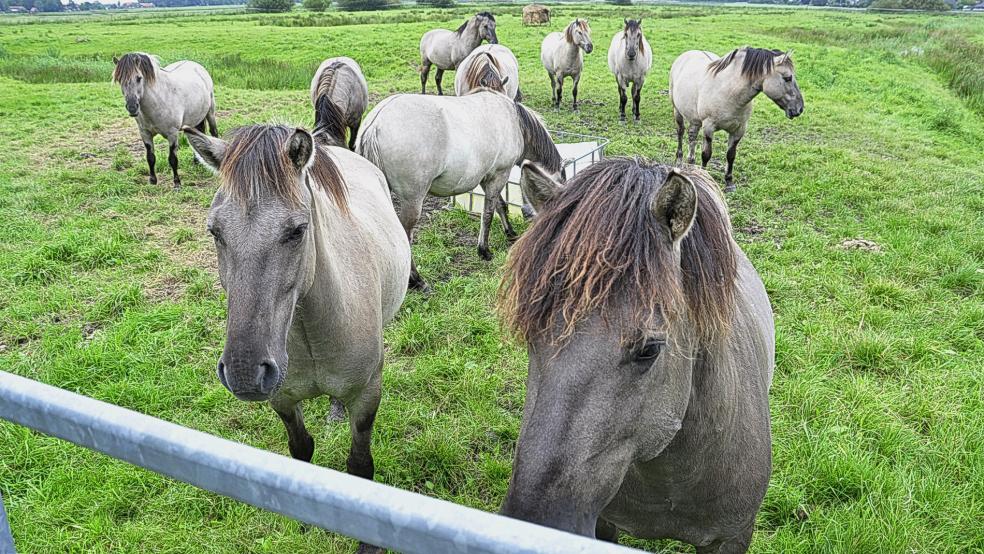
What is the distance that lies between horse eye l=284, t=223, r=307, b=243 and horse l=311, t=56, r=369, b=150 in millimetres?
2947

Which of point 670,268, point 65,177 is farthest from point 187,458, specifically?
point 65,177

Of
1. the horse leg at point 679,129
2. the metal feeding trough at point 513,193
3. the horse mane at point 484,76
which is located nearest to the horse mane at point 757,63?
the horse leg at point 679,129

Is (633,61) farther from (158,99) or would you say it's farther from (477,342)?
(477,342)

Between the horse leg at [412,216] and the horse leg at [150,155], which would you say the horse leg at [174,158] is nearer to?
the horse leg at [150,155]

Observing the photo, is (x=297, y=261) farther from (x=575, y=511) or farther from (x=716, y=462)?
(x=716, y=462)

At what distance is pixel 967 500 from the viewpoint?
3203mm

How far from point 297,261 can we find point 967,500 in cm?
389

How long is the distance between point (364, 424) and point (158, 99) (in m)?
7.43

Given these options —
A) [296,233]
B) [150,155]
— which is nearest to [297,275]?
[296,233]

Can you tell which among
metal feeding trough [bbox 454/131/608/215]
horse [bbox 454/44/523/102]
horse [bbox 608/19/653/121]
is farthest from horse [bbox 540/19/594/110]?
metal feeding trough [bbox 454/131/608/215]

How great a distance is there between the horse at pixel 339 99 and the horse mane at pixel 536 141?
2.04 meters

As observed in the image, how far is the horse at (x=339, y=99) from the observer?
5.69 m

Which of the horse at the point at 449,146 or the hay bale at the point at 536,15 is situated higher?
the hay bale at the point at 536,15

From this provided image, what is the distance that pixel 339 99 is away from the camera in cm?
809
